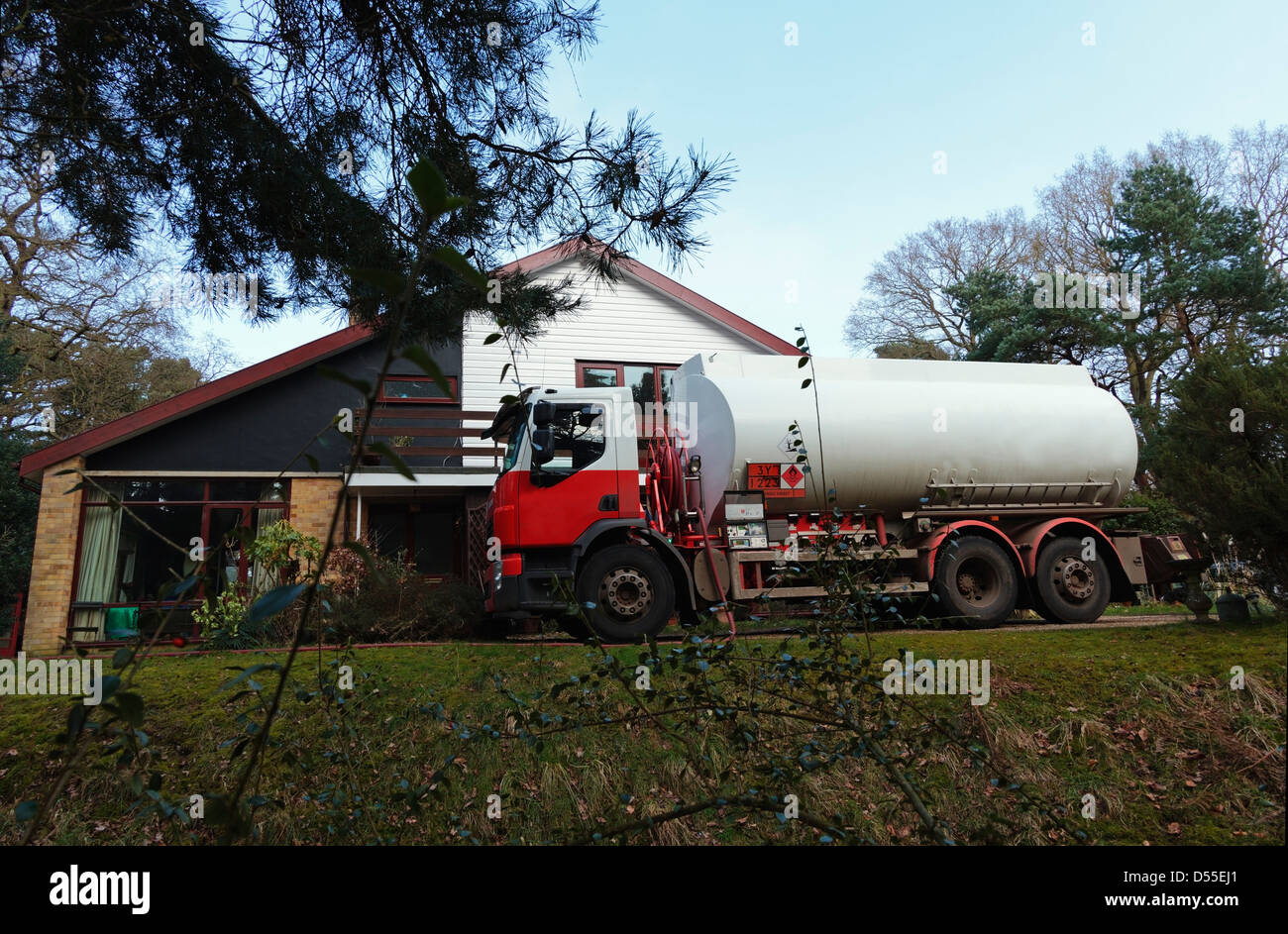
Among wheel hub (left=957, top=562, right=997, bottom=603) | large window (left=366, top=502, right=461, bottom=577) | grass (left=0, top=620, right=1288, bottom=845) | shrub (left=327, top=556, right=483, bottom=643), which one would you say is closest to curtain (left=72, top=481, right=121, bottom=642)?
large window (left=366, top=502, right=461, bottom=577)

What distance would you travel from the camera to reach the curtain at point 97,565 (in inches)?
497

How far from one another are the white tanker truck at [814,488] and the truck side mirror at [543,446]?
0.07 ft

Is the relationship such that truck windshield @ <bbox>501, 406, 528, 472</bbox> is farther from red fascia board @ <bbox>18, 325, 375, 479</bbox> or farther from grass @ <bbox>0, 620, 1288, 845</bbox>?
red fascia board @ <bbox>18, 325, 375, 479</bbox>

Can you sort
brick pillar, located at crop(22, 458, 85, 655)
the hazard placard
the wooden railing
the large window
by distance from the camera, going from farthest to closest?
the large window → the wooden railing → brick pillar, located at crop(22, 458, 85, 655) → the hazard placard

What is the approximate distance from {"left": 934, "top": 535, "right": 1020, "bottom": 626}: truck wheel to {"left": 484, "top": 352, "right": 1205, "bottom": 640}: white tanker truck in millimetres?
23

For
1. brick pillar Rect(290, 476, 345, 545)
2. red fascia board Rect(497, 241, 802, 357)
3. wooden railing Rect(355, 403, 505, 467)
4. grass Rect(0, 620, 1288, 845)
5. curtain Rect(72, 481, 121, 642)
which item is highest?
red fascia board Rect(497, 241, 802, 357)

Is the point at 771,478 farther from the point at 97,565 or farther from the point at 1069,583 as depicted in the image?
the point at 97,565

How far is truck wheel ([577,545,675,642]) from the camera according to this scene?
802cm

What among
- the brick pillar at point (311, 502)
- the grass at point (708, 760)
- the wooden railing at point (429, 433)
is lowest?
the grass at point (708, 760)

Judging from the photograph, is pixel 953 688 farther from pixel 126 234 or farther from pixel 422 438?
pixel 422 438

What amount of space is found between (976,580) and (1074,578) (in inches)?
49.1

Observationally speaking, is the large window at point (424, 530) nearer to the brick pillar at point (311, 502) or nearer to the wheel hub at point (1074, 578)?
the brick pillar at point (311, 502)

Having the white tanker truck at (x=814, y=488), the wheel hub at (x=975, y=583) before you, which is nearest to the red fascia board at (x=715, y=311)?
the white tanker truck at (x=814, y=488)
